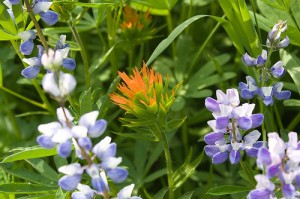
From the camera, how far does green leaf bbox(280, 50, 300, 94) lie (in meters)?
1.87

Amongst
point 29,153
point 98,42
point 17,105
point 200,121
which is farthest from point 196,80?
point 29,153

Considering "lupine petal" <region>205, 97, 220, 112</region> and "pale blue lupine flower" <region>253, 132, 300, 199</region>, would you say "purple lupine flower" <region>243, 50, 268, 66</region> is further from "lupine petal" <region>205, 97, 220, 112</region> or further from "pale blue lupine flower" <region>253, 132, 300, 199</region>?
"pale blue lupine flower" <region>253, 132, 300, 199</region>

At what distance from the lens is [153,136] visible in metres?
1.67

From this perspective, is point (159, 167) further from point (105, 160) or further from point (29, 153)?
point (105, 160)

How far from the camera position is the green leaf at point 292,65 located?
1.87 m

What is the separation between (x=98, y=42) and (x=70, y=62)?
1.17 meters

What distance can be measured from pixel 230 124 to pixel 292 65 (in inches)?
23.8

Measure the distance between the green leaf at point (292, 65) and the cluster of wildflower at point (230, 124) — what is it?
1.62ft

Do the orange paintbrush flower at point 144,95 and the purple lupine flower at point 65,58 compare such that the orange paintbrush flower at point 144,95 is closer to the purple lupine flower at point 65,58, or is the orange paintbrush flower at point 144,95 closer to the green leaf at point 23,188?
the purple lupine flower at point 65,58

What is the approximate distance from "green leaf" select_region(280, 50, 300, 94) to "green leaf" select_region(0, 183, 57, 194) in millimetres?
802

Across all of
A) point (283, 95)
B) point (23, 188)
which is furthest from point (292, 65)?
point (23, 188)

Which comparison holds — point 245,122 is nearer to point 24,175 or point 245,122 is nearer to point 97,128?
point 97,128

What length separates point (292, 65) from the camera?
192 centimetres

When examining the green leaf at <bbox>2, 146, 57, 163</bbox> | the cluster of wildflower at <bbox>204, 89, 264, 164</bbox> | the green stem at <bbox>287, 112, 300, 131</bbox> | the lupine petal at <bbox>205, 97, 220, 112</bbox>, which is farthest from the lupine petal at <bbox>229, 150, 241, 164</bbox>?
the green stem at <bbox>287, 112, 300, 131</bbox>
